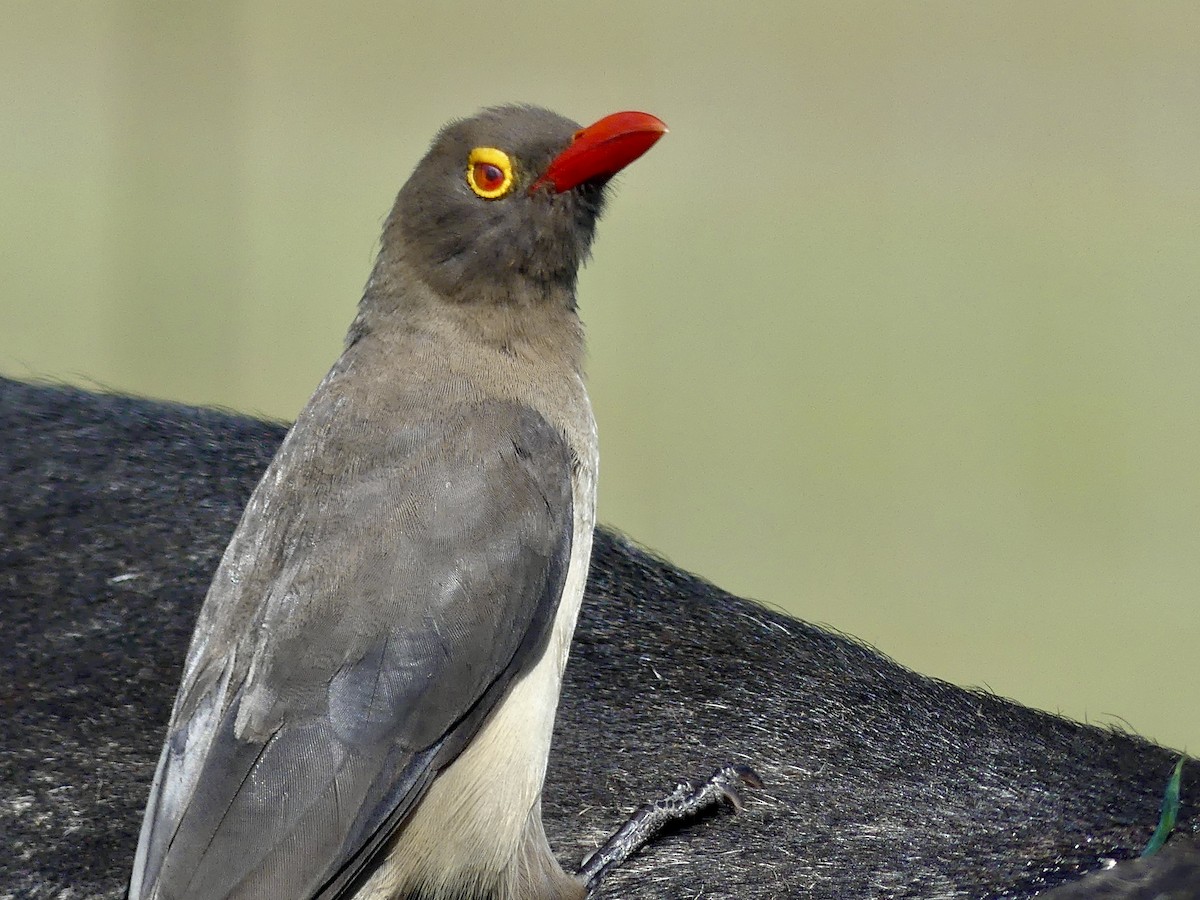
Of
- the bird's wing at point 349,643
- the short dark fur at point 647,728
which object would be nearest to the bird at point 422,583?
the bird's wing at point 349,643

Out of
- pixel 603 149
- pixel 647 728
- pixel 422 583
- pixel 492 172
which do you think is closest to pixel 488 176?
pixel 492 172

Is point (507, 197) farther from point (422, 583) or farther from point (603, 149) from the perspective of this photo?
point (422, 583)

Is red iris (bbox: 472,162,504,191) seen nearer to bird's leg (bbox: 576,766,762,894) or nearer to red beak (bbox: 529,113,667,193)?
red beak (bbox: 529,113,667,193)

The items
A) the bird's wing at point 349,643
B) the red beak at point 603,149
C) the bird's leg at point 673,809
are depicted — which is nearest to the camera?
the bird's wing at point 349,643

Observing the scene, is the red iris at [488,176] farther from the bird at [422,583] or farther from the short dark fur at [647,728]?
the short dark fur at [647,728]

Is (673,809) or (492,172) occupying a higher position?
(492,172)

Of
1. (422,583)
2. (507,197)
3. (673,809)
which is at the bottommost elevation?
(673,809)
